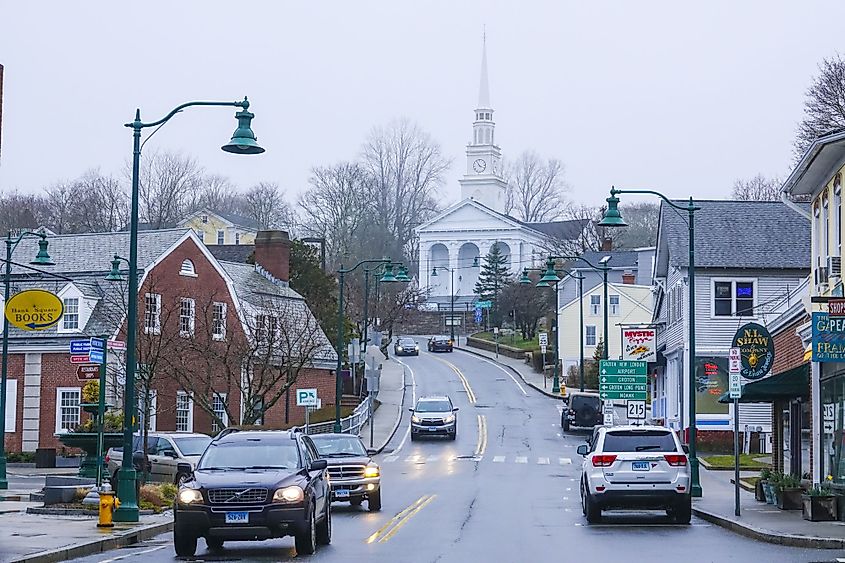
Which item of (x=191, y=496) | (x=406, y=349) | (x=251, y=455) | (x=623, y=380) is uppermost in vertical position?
(x=406, y=349)

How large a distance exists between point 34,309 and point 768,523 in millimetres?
14507

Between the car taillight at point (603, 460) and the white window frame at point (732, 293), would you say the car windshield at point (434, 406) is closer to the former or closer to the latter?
the white window frame at point (732, 293)

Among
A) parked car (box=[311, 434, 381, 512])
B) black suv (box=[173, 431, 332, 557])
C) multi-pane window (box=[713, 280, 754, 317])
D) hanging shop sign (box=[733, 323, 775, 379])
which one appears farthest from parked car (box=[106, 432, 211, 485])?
multi-pane window (box=[713, 280, 754, 317])

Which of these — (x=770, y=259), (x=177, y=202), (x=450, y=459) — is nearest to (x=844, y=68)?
(x=770, y=259)

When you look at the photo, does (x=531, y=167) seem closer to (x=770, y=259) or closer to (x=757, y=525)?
(x=770, y=259)

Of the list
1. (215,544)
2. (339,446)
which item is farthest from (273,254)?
(215,544)

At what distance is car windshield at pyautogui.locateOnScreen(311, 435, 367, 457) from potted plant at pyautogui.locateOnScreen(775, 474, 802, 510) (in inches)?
354

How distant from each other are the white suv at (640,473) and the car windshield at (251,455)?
24.2ft

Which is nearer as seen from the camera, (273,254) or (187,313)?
(187,313)

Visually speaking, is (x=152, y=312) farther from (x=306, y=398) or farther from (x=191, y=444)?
(x=191, y=444)

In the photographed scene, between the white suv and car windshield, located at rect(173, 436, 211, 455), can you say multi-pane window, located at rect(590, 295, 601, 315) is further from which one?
the white suv

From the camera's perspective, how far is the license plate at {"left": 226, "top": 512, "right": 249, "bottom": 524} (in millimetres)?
18812

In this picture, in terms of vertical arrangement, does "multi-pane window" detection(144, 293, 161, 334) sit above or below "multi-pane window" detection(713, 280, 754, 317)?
below

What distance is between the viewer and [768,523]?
24062 mm
